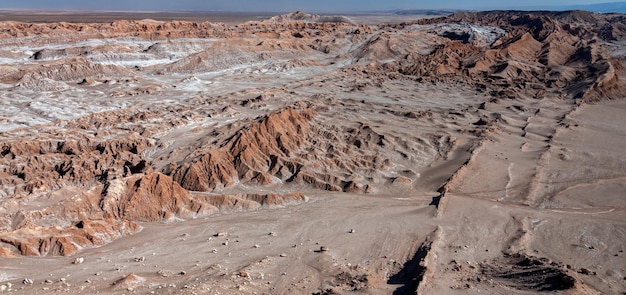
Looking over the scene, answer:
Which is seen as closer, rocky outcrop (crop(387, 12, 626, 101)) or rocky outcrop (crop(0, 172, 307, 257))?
rocky outcrop (crop(0, 172, 307, 257))

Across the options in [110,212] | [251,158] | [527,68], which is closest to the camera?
[110,212]

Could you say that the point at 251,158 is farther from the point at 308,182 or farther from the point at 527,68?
the point at 527,68

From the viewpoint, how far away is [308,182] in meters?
27.1

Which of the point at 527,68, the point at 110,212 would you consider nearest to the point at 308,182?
the point at 110,212

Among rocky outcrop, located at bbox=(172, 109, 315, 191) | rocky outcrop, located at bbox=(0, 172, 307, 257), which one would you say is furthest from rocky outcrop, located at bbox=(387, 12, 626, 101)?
rocky outcrop, located at bbox=(0, 172, 307, 257)

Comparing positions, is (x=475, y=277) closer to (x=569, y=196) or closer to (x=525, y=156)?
(x=569, y=196)

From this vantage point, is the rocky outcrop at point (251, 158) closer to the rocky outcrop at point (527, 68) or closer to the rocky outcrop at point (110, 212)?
the rocky outcrop at point (110, 212)

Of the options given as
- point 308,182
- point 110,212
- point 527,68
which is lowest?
point 308,182

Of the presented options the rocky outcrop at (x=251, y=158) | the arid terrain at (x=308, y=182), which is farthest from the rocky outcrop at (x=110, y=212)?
the rocky outcrop at (x=251, y=158)

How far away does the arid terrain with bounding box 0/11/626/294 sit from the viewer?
16234 millimetres

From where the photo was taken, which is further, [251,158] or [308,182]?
[251,158]

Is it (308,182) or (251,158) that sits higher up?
(251,158)

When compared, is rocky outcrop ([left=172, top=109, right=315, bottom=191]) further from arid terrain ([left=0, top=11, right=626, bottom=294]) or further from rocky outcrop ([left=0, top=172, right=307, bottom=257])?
rocky outcrop ([left=0, top=172, right=307, bottom=257])

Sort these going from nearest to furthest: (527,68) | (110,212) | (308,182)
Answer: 1. (110,212)
2. (308,182)
3. (527,68)
